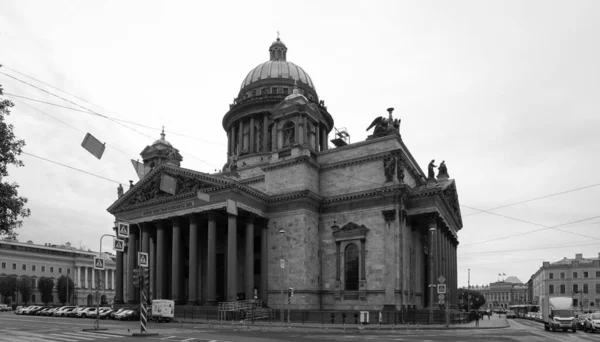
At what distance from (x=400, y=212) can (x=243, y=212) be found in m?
16.2

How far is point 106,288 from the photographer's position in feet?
502

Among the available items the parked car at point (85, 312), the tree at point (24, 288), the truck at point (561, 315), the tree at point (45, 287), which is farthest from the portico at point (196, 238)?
the tree at point (45, 287)

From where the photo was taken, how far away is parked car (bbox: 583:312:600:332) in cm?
4403

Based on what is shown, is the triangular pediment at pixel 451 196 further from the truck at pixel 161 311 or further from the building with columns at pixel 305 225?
the truck at pixel 161 311

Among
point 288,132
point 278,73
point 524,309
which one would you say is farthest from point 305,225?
point 524,309

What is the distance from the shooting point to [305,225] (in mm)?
55156

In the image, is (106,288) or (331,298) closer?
(331,298)

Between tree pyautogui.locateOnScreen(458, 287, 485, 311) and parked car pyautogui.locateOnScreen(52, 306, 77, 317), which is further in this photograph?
tree pyautogui.locateOnScreen(458, 287, 485, 311)

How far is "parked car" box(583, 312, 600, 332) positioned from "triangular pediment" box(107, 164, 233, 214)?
34.9 m

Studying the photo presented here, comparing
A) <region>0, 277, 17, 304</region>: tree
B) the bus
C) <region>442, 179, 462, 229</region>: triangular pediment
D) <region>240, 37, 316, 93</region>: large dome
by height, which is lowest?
the bus

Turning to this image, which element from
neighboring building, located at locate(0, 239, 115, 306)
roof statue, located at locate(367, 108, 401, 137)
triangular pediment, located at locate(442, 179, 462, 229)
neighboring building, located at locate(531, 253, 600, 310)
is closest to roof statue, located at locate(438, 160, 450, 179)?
triangular pediment, located at locate(442, 179, 462, 229)

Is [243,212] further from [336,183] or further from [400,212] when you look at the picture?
[400,212]

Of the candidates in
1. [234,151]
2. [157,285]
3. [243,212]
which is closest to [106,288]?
[234,151]

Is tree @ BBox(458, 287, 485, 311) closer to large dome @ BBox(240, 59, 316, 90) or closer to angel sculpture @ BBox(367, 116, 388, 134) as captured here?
angel sculpture @ BBox(367, 116, 388, 134)
